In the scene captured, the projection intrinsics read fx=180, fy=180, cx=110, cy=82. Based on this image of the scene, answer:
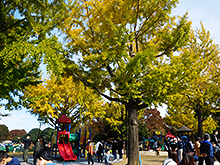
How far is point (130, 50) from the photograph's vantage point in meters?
12.5

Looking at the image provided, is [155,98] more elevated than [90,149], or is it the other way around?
[155,98]

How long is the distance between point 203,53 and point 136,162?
13143 millimetres

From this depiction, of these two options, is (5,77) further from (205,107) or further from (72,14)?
(205,107)

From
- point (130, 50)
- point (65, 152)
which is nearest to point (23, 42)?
point (130, 50)

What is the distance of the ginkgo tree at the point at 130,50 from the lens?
30.3 feet

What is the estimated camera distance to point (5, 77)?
916 centimetres

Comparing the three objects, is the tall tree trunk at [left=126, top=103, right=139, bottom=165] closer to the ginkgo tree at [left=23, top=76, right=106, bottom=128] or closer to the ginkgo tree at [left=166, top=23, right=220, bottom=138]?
the ginkgo tree at [left=166, top=23, right=220, bottom=138]

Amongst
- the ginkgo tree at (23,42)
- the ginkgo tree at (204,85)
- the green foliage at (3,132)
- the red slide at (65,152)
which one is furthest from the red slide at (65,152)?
the green foliage at (3,132)

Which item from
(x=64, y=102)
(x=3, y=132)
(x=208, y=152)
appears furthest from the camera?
(x=3, y=132)

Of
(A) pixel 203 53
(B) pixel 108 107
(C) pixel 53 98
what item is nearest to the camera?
(A) pixel 203 53

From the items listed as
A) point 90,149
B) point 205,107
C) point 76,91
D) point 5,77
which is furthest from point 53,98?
point 205,107

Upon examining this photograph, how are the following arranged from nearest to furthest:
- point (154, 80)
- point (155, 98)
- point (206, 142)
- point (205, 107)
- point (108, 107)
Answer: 1. point (206, 142)
2. point (154, 80)
3. point (155, 98)
4. point (205, 107)
5. point (108, 107)

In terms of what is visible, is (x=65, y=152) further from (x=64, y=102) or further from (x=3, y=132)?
(x=3, y=132)

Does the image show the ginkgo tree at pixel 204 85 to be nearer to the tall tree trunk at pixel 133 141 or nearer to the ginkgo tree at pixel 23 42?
the tall tree trunk at pixel 133 141
